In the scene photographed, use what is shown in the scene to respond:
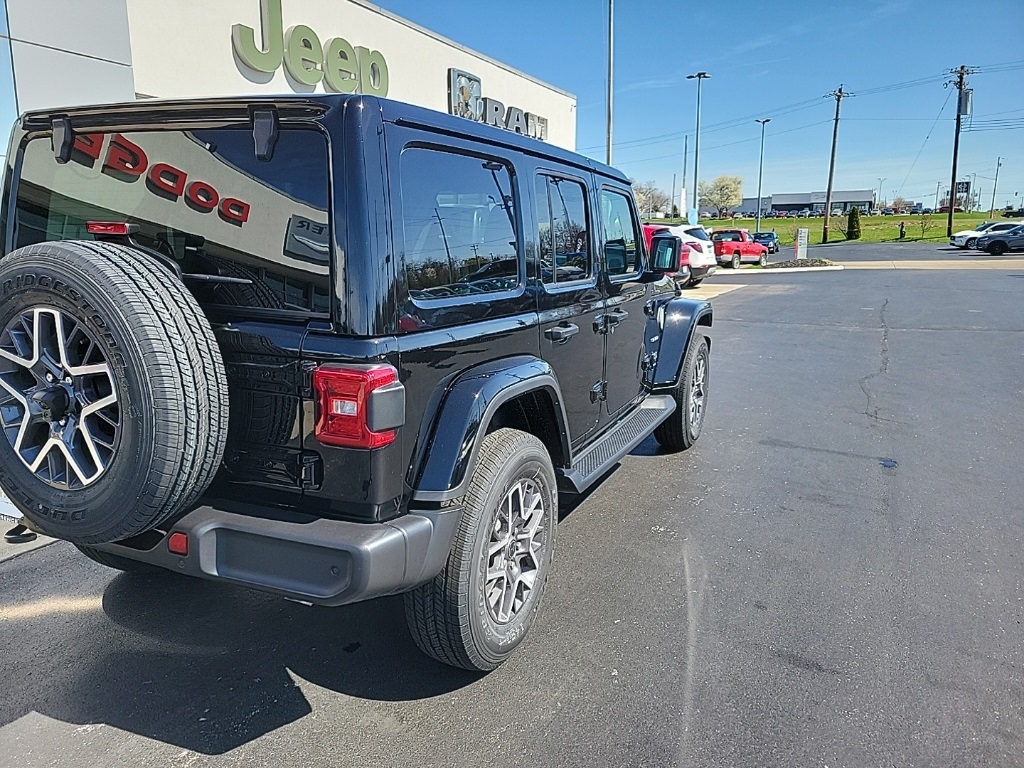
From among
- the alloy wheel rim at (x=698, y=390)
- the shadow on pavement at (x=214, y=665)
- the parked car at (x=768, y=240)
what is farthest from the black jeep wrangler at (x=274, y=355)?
the parked car at (x=768, y=240)

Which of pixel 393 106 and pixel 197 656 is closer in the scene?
pixel 393 106

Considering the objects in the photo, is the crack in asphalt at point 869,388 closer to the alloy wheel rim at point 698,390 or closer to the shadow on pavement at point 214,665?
the alloy wheel rim at point 698,390

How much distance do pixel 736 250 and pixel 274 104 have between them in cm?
3099

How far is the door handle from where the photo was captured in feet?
10.9

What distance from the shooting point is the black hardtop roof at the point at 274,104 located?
233 cm

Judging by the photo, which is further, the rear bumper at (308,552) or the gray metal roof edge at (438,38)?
the gray metal roof edge at (438,38)

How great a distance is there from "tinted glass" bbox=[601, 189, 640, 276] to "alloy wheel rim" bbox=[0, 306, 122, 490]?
107 inches

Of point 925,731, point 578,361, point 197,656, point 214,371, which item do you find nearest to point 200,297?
point 214,371

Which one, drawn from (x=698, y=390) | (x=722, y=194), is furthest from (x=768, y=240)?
(x=722, y=194)

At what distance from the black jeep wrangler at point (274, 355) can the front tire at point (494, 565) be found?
0.03 ft

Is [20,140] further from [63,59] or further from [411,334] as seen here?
[63,59]

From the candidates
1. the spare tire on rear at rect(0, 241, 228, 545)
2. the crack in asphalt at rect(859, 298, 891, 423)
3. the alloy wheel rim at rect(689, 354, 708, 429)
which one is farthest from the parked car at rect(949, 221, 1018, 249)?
the spare tire on rear at rect(0, 241, 228, 545)

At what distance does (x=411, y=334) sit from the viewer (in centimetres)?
245

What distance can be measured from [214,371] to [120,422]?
0.96ft
